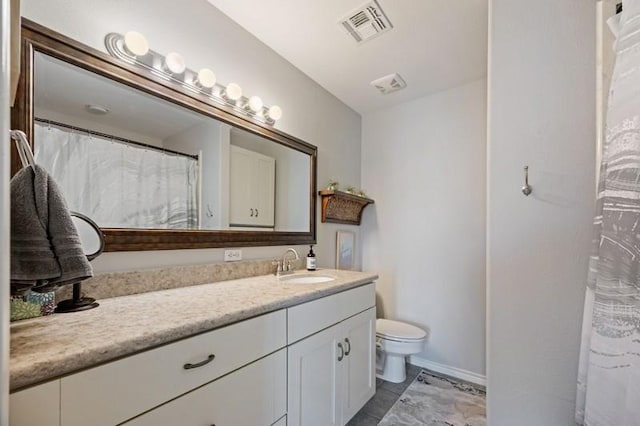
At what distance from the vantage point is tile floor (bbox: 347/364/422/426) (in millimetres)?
1671

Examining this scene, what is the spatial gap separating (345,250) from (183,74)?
1829 millimetres

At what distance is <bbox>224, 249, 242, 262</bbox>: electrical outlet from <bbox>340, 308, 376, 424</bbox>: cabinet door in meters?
0.73

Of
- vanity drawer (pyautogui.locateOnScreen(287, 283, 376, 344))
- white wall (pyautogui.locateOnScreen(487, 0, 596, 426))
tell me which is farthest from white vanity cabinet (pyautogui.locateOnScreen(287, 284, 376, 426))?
white wall (pyautogui.locateOnScreen(487, 0, 596, 426))

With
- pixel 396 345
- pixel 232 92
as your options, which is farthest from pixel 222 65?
pixel 396 345

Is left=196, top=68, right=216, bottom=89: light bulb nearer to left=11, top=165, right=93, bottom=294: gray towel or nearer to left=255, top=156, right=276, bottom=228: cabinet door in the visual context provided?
left=255, top=156, right=276, bottom=228: cabinet door

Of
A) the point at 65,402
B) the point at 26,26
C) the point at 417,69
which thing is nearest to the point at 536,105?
the point at 417,69

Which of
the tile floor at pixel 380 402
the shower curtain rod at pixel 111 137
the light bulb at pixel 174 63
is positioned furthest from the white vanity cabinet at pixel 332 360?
the light bulb at pixel 174 63

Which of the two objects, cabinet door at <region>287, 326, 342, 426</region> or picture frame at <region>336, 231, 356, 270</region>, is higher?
picture frame at <region>336, 231, 356, 270</region>

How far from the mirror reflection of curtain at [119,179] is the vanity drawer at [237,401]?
2.46 feet

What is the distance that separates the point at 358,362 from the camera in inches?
64.4

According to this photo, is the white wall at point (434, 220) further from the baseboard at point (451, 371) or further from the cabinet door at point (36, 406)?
the cabinet door at point (36, 406)

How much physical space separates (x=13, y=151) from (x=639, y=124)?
73.5 inches

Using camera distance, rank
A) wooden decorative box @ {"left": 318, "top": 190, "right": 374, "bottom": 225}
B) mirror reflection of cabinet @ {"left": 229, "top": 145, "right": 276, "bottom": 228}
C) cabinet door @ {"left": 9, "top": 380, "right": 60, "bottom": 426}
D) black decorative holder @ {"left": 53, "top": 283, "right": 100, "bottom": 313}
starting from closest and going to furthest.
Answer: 1. cabinet door @ {"left": 9, "top": 380, "right": 60, "bottom": 426}
2. black decorative holder @ {"left": 53, "top": 283, "right": 100, "bottom": 313}
3. mirror reflection of cabinet @ {"left": 229, "top": 145, "right": 276, "bottom": 228}
4. wooden decorative box @ {"left": 318, "top": 190, "right": 374, "bottom": 225}

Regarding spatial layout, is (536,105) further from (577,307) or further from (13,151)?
(13,151)
